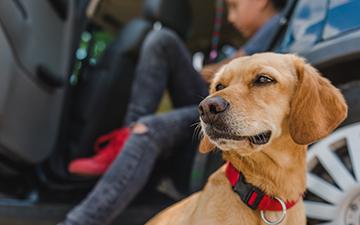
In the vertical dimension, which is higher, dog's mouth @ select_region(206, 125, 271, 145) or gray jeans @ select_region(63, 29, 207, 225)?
dog's mouth @ select_region(206, 125, 271, 145)

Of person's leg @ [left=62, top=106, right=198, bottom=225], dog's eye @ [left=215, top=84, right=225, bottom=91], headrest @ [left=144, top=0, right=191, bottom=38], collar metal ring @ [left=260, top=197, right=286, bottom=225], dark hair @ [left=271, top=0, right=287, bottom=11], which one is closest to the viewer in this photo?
collar metal ring @ [left=260, top=197, right=286, bottom=225]

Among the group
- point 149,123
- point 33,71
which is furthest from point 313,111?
point 33,71

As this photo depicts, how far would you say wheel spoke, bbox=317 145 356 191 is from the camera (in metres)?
2.15

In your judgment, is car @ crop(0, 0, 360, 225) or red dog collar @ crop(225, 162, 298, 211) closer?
red dog collar @ crop(225, 162, 298, 211)

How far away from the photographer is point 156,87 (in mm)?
2877

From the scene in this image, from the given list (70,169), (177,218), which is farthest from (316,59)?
(70,169)

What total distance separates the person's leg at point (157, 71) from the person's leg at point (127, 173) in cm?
17

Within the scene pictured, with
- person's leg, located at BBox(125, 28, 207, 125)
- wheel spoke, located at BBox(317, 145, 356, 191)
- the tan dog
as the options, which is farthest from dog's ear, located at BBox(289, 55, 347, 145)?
person's leg, located at BBox(125, 28, 207, 125)

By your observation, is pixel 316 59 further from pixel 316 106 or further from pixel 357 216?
pixel 357 216

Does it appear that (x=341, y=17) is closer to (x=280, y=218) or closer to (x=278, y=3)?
(x=280, y=218)

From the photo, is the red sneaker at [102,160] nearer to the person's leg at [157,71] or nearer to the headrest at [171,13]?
the person's leg at [157,71]

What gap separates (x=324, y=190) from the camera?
2209 millimetres

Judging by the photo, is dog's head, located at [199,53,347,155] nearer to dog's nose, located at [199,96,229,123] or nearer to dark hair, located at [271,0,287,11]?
dog's nose, located at [199,96,229,123]

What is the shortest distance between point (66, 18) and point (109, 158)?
866mm
